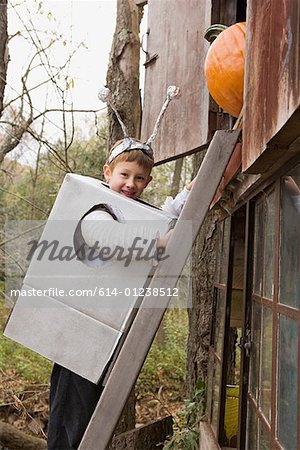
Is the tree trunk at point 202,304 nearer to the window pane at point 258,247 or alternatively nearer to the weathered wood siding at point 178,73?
the weathered wood siding at point 178,73

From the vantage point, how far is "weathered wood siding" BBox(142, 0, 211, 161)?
9.78 ft

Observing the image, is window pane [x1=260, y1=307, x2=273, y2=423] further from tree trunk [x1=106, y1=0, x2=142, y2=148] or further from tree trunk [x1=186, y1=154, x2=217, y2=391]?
tree trunk [x1=106, y1=0, x2=142, y2=148]

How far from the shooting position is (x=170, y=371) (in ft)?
25.1

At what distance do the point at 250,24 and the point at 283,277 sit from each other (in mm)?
822

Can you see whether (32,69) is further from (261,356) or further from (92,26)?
(261,356)

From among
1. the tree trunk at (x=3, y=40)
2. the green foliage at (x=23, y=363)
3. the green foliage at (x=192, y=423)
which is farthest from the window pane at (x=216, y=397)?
the green foliage at (x=23, y=363)

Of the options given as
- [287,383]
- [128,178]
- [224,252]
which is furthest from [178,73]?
[287,383]

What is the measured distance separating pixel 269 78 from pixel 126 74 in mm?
3668

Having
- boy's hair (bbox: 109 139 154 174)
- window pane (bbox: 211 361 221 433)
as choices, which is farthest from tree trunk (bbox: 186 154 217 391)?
boy's hair (bbox: 109 139 154 174)

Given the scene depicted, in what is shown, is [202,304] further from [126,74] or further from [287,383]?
[287,383]

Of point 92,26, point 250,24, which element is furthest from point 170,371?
point 250,24

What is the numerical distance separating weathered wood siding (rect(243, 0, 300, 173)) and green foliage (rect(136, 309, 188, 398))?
5898mm

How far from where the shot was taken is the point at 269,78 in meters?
1.39

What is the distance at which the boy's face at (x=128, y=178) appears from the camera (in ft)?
7.64
